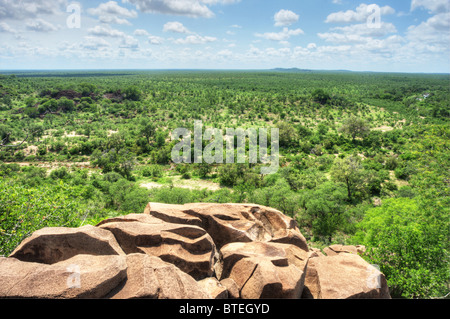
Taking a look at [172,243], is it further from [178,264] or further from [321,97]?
[321,97]

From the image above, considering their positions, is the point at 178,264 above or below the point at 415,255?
above

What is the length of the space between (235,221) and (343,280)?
6.68 m

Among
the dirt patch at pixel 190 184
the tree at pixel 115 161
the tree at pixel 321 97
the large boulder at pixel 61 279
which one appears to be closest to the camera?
the large boulder at pixel 61 279

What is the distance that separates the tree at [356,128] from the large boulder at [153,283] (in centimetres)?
8420

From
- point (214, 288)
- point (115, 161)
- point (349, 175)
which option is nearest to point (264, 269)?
point (214, 288)

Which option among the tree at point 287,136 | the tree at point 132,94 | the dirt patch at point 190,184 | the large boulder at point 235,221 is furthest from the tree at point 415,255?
the tree at point 132,94

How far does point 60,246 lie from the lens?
35.5 feet

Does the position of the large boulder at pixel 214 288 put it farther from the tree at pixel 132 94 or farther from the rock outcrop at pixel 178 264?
the tree at pixel 132 94

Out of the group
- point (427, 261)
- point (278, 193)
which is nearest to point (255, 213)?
point (427, 261)

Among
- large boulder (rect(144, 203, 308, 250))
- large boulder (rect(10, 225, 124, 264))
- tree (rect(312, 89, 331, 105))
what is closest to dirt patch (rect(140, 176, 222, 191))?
large boulder (rect(144, 203, 308, 250))

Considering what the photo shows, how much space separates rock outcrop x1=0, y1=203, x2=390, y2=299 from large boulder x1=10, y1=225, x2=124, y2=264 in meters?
0.04

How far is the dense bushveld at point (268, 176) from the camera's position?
60.1ft

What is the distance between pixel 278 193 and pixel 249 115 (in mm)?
74763
